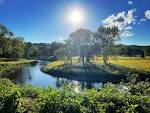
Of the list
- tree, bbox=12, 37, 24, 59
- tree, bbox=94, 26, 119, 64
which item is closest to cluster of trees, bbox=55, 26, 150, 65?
tree, bbox=94, 26, 119, 64

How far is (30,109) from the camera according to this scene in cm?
1438

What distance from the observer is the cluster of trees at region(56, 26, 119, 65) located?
103m

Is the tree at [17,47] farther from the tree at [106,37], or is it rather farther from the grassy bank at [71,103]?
the grassy bank at [71,103]

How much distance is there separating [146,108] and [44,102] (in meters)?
5.57

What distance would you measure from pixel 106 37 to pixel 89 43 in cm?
1318

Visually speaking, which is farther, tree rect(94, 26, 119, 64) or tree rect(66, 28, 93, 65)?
tree rect(94, 26, 119, 64)

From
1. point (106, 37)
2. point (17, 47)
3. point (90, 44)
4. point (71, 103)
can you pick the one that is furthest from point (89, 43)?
point (71, 103)

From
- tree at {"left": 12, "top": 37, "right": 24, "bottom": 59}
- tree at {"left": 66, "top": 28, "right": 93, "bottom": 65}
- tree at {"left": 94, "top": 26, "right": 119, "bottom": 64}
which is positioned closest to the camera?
tree at {"left": 66, "top": 28, "right": 93, "bottom": 65}

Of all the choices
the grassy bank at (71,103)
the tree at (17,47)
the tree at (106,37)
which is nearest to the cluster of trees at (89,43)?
the tree at (106,37)

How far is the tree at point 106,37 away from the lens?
11144 centimetres

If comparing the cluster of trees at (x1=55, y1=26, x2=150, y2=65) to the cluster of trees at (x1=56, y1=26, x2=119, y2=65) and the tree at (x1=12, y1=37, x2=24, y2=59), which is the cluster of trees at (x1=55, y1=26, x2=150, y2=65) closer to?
the cluster of trees at (x1=56, y1=26, x2=119, y2=65)

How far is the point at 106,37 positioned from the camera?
377 ft

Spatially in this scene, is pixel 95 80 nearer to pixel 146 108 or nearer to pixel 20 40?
pixel 146 108

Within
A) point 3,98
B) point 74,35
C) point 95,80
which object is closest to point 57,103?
point 3,98
